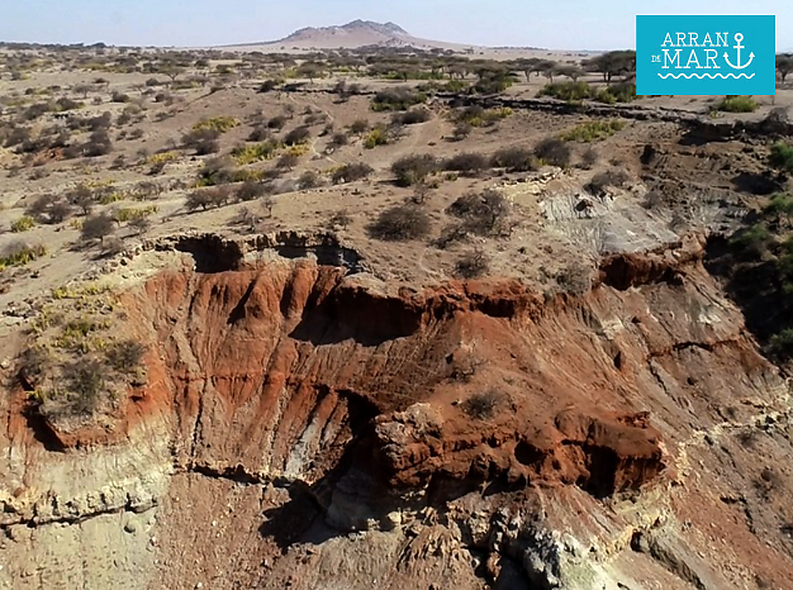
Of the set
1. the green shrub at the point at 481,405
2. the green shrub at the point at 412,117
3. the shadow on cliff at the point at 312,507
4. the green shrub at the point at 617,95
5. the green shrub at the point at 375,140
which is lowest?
the shadow on cliff at the point at 312,507

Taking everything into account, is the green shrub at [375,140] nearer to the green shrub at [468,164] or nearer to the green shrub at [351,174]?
the green shrub at [351,174]

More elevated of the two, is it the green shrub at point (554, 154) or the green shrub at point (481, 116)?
the green shrub at point (481, 116)

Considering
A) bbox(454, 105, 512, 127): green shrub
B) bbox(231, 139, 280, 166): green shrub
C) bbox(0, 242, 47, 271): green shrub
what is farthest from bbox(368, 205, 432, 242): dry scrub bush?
bbox(454, 105, 512, 127): green shrub

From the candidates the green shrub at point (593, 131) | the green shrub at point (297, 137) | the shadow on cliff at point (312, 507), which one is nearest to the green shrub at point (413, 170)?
the green shrub at point (593, 131)

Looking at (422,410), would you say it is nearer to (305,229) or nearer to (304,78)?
(305,229)

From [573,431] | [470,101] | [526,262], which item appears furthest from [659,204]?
[470,101]

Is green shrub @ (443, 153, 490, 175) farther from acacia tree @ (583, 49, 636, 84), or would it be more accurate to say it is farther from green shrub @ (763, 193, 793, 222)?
acacia tree @ (583, 49, 636, 84)
